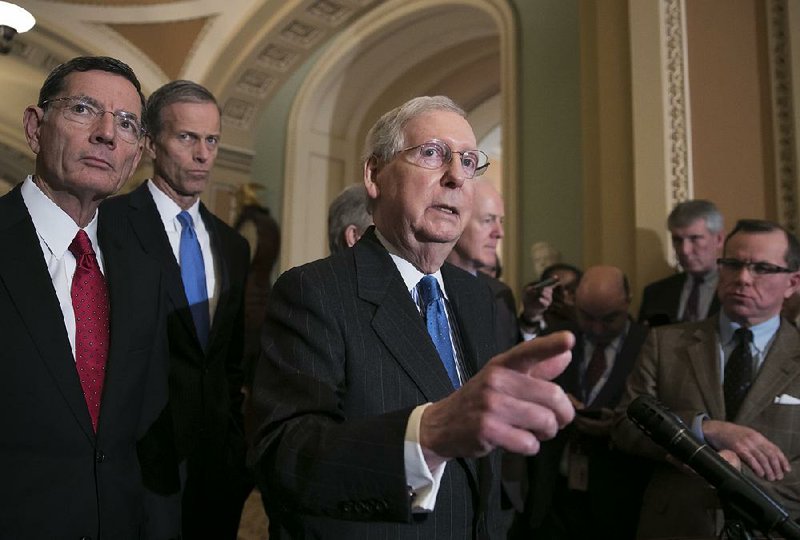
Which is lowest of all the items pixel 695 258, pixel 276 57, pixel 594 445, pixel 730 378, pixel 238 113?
pixel 594 445

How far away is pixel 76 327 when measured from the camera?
4.50ft

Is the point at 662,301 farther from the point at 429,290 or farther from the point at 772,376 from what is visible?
the point at 429,290

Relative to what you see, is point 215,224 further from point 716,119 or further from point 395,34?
point 395,34

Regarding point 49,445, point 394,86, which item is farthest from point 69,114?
point 394,86

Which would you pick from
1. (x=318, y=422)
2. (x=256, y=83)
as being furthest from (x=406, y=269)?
(x=256, y=83)

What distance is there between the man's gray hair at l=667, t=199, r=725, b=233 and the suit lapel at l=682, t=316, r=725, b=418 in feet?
2.94

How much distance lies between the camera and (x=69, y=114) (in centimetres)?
141

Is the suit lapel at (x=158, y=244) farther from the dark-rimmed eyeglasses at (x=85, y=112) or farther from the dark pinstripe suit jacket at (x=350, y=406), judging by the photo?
the dark pinstripe suit jacket at (x=350, y=406)

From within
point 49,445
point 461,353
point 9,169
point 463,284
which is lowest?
point 49,445

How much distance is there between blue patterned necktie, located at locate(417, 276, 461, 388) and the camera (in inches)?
54.7

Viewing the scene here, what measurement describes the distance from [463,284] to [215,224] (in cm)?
91

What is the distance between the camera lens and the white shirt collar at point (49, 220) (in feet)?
4.56

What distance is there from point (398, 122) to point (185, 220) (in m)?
0.88

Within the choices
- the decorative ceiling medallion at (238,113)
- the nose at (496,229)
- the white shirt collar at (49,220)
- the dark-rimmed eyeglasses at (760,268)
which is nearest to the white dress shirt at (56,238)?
the white shirt collar at (49,220)
